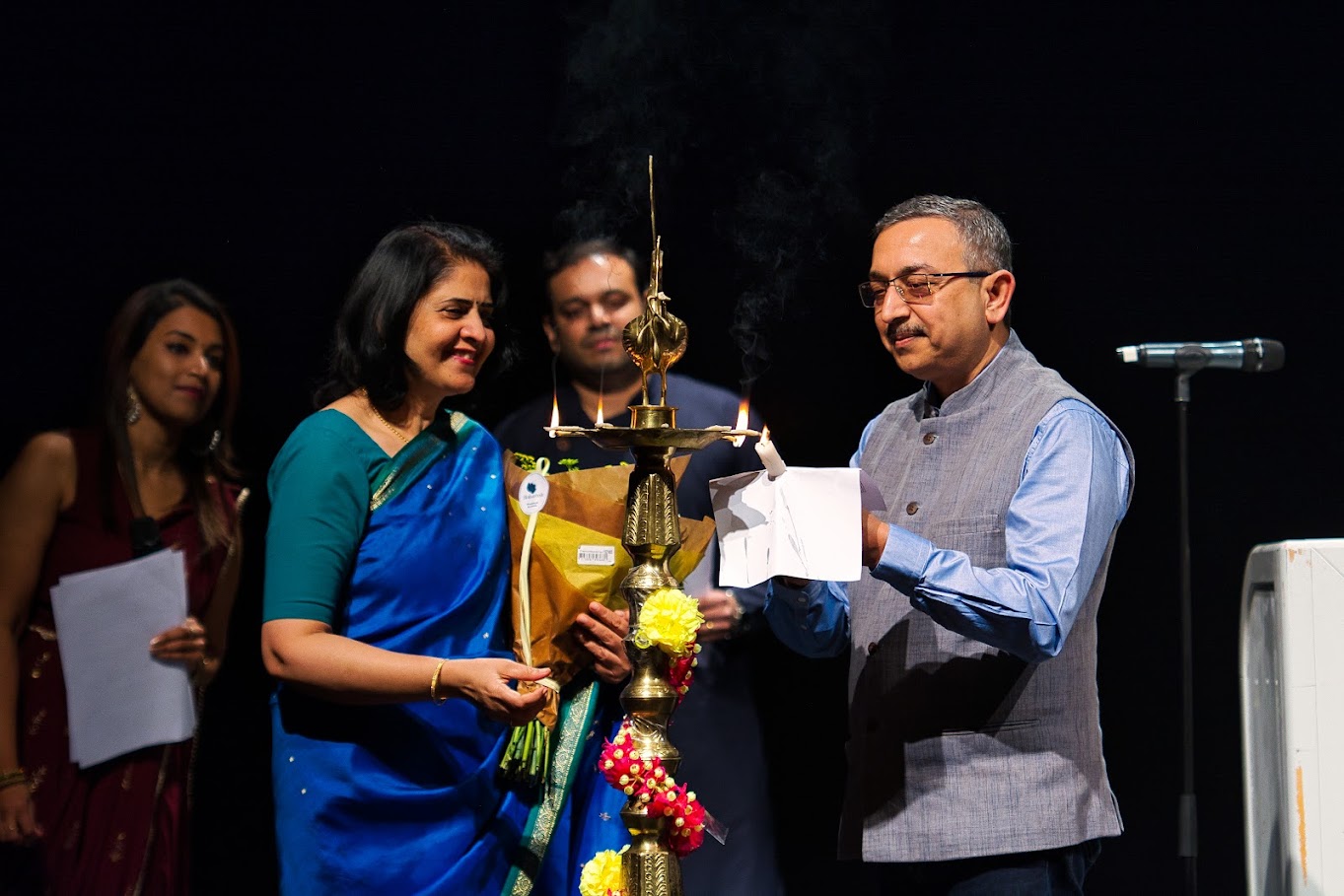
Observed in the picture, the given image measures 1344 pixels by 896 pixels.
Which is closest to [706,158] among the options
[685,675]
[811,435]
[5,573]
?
[811,435]

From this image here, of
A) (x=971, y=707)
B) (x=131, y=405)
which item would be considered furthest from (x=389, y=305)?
(x=971, y=707)

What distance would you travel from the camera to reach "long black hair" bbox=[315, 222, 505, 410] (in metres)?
2.40

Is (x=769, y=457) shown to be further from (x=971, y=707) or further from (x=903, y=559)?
(x=971, y=707)

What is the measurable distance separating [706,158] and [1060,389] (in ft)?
3.48

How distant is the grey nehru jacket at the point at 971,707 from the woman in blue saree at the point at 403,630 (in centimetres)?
47

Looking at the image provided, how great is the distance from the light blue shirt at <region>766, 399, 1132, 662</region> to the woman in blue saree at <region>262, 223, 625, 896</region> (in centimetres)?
54

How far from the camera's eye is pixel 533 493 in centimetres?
237

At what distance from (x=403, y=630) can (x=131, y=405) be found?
2.23ft

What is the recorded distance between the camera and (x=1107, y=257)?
3.11 m

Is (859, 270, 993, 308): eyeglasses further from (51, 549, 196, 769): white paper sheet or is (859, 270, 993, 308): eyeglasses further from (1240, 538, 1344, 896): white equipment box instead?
(51, 549, 196, 769): white paper sheet

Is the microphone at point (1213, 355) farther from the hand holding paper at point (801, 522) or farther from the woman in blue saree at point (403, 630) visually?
the woman in blue saree at point (403, 630)

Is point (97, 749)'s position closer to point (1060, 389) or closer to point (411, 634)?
point (411, 634)

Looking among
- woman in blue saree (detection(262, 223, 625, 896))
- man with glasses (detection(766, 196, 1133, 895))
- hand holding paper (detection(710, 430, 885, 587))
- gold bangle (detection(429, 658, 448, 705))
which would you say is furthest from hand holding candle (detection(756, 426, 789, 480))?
gold bangle (detection(429, 658, 448, 705))

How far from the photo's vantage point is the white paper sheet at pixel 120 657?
7.93ft
